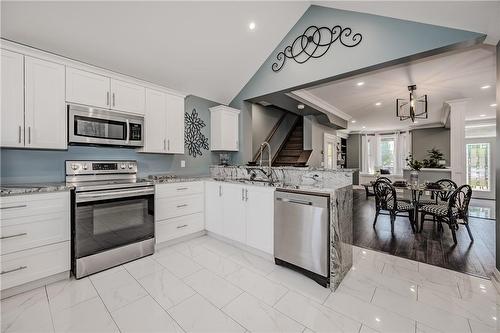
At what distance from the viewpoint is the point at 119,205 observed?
2490 mm

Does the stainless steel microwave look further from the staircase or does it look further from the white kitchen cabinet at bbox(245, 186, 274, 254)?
the staircase

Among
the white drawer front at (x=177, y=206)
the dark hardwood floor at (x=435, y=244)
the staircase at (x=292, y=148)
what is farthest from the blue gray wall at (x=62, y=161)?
the dark hardwood floor at (x=435, y=244)

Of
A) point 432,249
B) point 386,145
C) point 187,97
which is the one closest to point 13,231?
point 187,97

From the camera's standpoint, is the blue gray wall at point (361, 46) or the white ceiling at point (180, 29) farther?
the blue gray wall at point (361, 46)

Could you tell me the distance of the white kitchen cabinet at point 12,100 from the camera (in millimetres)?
2062

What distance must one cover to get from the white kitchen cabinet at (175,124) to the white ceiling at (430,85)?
266 centimetres

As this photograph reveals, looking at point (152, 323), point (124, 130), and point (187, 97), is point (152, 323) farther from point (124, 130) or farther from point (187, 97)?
point (187, 97)

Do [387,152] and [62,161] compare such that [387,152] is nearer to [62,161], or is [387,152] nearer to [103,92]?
[103,92]

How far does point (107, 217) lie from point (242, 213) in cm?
159

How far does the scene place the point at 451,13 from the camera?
197 centimetres

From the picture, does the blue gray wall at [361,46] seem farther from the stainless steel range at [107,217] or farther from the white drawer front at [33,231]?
the white drawer front at [33,231]

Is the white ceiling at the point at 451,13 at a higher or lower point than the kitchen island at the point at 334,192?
higher

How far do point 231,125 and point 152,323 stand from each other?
3267mm

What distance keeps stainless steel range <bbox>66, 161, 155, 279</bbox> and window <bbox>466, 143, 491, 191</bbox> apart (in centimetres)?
1039
